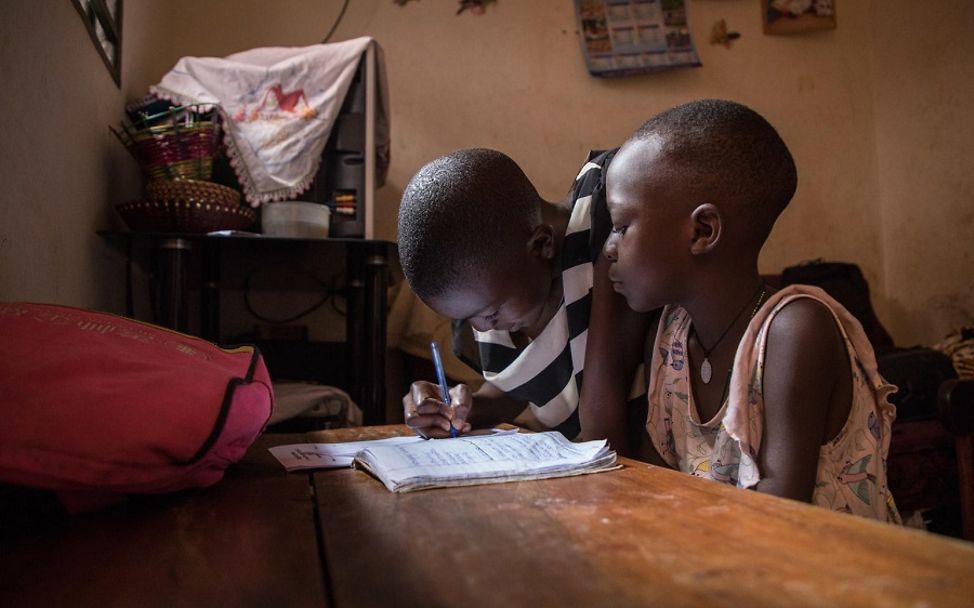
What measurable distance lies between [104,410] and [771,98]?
334 centimetres

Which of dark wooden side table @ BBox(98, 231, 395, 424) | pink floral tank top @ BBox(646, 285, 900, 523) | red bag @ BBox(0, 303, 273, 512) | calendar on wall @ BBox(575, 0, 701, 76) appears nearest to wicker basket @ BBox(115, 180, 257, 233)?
dark wooden side table @ BBox(98, 231, 395, 424)

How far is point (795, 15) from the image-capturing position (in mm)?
3242

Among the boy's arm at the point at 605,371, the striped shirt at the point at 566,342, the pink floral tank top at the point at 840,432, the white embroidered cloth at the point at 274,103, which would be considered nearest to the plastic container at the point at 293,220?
the white embroidered cloth at the point at 274,103

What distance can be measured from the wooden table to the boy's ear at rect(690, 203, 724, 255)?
1.51ft

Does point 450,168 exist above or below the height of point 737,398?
above

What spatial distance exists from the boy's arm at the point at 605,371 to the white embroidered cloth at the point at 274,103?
119 centimetres

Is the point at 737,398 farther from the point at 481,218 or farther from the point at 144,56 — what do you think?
the point at 144,56

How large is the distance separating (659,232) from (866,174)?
2841 millimetres

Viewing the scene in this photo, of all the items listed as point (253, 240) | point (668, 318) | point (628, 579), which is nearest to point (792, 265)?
point (668, 318)

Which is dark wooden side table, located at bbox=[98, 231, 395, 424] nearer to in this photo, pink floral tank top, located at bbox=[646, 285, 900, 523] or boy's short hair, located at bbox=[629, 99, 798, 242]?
boy's short hair, located at bbox=[629, 99, 798, 242]

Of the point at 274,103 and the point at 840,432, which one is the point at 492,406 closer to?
the point at 840,432

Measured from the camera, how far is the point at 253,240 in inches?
71.2

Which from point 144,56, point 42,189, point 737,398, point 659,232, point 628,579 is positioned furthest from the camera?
point 144,56

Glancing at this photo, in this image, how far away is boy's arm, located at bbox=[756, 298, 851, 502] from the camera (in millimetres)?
863
